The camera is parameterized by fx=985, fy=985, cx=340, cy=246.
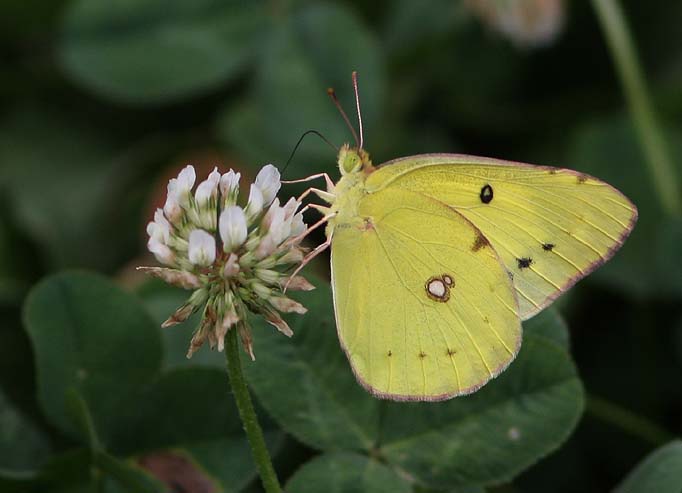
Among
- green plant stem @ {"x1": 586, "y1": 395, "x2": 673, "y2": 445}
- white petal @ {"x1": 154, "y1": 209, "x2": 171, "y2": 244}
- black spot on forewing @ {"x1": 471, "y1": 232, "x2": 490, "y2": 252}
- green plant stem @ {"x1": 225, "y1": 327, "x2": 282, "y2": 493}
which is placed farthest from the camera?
green plant stem @ {"x1": 586, "y1": 395, "x2": 673, "y2": 445}

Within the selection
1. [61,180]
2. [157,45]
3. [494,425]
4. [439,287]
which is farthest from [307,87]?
[494,425]

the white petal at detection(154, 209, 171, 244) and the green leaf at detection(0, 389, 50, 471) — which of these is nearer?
the white petal at detection(154, 209, 171, 244)

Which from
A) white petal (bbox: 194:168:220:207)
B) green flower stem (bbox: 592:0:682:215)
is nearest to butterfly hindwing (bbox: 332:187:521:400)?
white petal (bbox: 194:168:220:207)

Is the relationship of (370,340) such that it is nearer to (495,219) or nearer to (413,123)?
(495,219)

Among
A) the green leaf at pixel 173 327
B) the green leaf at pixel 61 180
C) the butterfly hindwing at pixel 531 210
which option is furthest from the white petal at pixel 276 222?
the green leaf at pixel 61 180

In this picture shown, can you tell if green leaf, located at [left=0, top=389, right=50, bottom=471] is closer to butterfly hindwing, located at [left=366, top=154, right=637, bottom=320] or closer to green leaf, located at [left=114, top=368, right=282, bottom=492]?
green leaf, located at [left=114, top=368, right=282, bottom=492]
